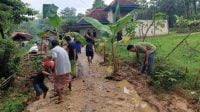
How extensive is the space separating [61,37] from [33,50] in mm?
8945

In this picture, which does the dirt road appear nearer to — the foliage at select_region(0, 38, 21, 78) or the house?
the foliage at select_region(0, 38, 21, 78)

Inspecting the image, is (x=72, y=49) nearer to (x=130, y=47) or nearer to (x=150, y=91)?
(x=130, y=47)

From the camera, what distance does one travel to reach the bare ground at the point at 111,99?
8455 mm

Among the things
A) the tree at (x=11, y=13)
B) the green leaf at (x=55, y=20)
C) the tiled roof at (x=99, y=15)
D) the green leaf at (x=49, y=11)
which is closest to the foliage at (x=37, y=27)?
the tree at (x=11, y=13)

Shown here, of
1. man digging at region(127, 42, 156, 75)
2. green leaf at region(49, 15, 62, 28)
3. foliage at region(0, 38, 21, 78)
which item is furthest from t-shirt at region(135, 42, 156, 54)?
foliage at region(0, 38, 21, 78)

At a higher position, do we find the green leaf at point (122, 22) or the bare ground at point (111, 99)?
the green leaf at point (122, 22)

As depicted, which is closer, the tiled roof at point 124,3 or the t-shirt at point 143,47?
the t-shirt at point 143,47

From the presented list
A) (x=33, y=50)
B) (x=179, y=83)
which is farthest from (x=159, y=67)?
(x=33, y=50)

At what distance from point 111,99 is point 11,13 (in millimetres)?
10426

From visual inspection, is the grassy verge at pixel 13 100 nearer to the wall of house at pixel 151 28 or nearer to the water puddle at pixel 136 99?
the water puddle at pixel 136 99

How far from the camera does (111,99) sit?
917 centimetres

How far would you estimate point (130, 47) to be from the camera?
11.3 metres

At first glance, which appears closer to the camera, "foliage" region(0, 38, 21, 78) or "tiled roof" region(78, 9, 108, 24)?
"foliage" region(0, 38, 21, 78)

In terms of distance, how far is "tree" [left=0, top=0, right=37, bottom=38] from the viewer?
53.1ft
